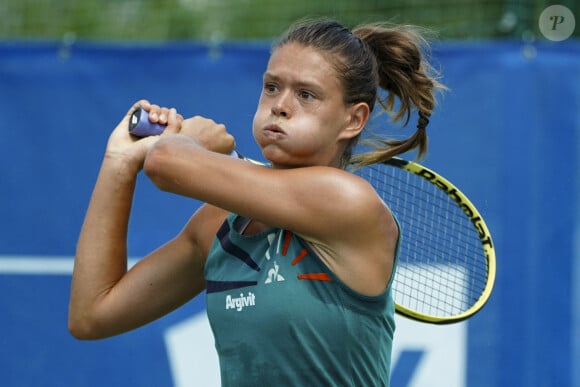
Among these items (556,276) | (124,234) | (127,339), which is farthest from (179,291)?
(556,276)

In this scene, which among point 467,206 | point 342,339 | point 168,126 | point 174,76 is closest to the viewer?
point 342,339

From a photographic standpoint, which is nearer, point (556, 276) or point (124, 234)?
point (124, 234)

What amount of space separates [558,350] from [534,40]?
1.24 m

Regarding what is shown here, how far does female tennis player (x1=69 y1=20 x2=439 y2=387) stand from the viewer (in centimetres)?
229

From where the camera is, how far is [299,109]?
2363mm

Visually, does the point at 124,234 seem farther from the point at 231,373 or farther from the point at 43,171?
the point at 43,171

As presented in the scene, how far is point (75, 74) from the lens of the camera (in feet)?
14.7

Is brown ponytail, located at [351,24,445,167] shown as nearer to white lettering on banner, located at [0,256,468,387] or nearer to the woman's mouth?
the woman's mouth

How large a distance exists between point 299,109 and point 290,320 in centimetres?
47

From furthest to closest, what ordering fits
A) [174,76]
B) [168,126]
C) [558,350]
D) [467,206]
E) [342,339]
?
[174,76]
[558,350]
[467,206]
[168,126]
[342,339]

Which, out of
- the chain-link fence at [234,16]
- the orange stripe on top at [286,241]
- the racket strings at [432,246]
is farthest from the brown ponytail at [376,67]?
the chain-link fence at [234,16]

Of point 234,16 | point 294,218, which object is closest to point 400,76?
point 294,218

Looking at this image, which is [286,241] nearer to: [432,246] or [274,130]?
[274,130]

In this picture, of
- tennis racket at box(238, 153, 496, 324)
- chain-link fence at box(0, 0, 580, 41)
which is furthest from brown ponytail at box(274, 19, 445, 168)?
chain-link fence at box(0, 0, 580, 41)
